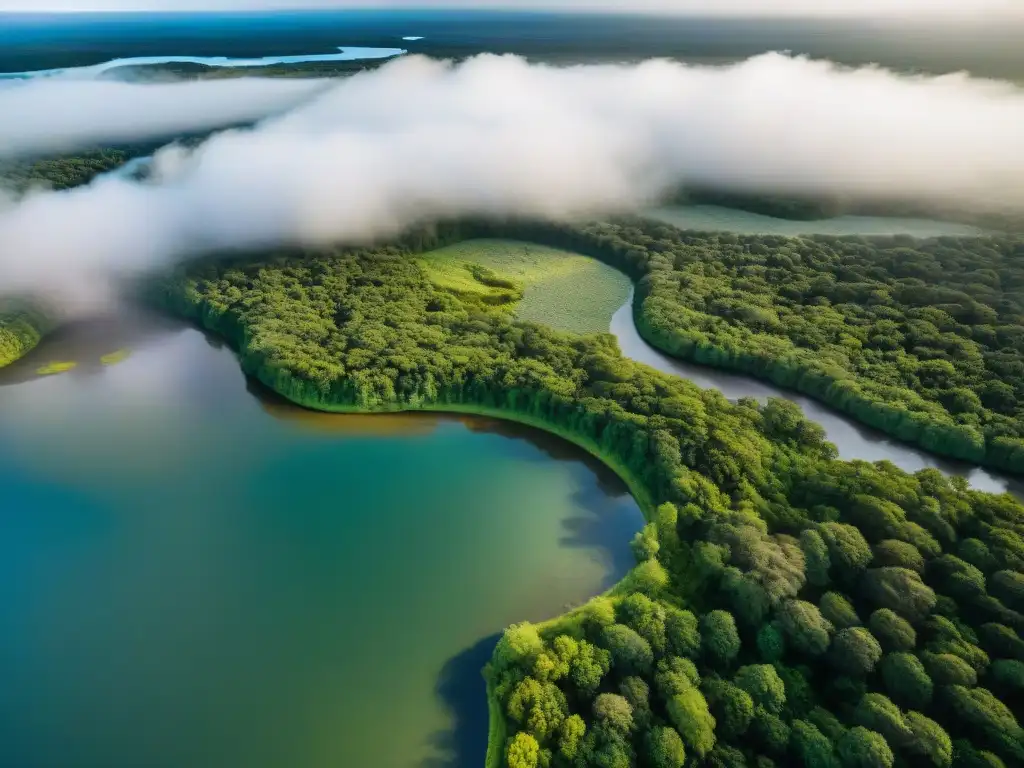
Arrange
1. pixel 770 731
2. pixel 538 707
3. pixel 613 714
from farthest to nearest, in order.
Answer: pixel 538 707, pixel 613 714, pixel 770 731

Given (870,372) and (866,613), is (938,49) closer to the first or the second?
(870,372)

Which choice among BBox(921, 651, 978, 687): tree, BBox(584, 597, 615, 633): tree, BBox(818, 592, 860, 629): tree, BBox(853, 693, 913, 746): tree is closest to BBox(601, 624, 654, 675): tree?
BBox(584, 597, 615, 633): tree

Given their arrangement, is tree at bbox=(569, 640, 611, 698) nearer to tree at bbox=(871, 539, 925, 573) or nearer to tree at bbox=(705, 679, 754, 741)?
tree at bbox=(705, 679, 754, 741)

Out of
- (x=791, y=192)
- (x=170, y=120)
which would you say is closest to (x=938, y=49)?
(x=791, y=192)

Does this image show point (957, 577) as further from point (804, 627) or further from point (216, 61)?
point (216, 61)

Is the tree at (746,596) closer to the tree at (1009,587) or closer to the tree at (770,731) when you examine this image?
the tree at (770,731)

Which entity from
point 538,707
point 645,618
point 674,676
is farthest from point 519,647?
point 674,676
